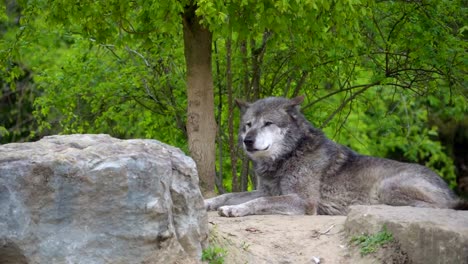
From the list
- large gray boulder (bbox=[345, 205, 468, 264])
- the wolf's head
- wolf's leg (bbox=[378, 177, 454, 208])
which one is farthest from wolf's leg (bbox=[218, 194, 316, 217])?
large gray boulder (bbox=[345, 205, 468, 264])

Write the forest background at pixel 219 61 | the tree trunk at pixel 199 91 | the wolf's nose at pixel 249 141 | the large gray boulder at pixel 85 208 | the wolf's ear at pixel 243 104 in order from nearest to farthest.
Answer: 1. the large gray boulder at pixel 85 208
2. the forest background at pixel 219 61
3. the wolf's nose at pixel 249 141
4. the tree trunk at pixel 199 91
5. the wolf's ear at pixel 243 104

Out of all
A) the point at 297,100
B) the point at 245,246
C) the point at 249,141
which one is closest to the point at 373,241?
the point at 245,246

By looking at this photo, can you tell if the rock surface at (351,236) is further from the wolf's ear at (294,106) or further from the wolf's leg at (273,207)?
the wolf's ear at (294,106)

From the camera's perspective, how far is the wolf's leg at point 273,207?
7.30 m

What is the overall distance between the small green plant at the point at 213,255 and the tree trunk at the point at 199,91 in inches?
111

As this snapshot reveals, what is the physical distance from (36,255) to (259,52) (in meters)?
5.63

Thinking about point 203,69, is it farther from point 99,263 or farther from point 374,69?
point 99,263

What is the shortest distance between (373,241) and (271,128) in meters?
2.38

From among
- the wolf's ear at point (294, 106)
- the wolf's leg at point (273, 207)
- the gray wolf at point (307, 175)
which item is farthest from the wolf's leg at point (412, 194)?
the wolf's ear at point (294, 106)

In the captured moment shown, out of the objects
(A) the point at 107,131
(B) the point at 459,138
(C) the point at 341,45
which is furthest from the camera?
(B) the point at 459,138

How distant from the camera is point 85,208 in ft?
16.3

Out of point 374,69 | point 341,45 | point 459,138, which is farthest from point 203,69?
point 459,138

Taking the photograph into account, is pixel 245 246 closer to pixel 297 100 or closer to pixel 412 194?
pixel 412 194

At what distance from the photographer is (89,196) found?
4.98 metres
